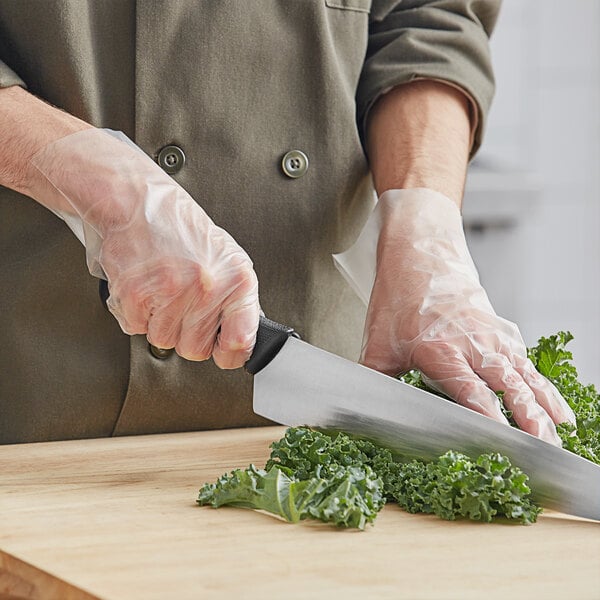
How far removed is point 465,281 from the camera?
55.5 inches

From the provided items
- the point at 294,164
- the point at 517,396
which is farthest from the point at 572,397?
the point at 294,164

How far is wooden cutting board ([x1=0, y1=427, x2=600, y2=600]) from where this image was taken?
891mm

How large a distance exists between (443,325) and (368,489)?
0.32 metres

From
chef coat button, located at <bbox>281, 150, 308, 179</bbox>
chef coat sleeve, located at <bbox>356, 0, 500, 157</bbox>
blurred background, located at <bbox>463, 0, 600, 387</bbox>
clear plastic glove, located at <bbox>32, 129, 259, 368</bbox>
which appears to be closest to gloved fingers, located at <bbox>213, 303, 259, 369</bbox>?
clear plastic glove, located at <bbox>32, 129, 259, 368</bbox>

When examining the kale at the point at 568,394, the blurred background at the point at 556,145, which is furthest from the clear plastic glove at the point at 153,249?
the blurred background at the point at 556,145

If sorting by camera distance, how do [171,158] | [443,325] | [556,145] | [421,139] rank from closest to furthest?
[443,325]
[171,158]
[421,139]
[556,145]

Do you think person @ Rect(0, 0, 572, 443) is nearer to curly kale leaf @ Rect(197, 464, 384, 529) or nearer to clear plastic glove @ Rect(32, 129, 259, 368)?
clear plastic glove @ Rect(32, 129, 259, 368)

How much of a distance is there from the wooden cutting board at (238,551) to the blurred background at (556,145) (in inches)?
113

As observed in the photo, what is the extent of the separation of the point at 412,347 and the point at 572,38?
2946mm

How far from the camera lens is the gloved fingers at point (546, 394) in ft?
4.14

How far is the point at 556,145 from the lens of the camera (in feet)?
13.0

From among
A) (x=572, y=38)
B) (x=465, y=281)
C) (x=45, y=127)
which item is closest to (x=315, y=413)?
(x=465, y=281)

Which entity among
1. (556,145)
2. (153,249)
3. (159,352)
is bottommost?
A: (556,145)

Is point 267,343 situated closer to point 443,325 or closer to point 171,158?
point 443,325
